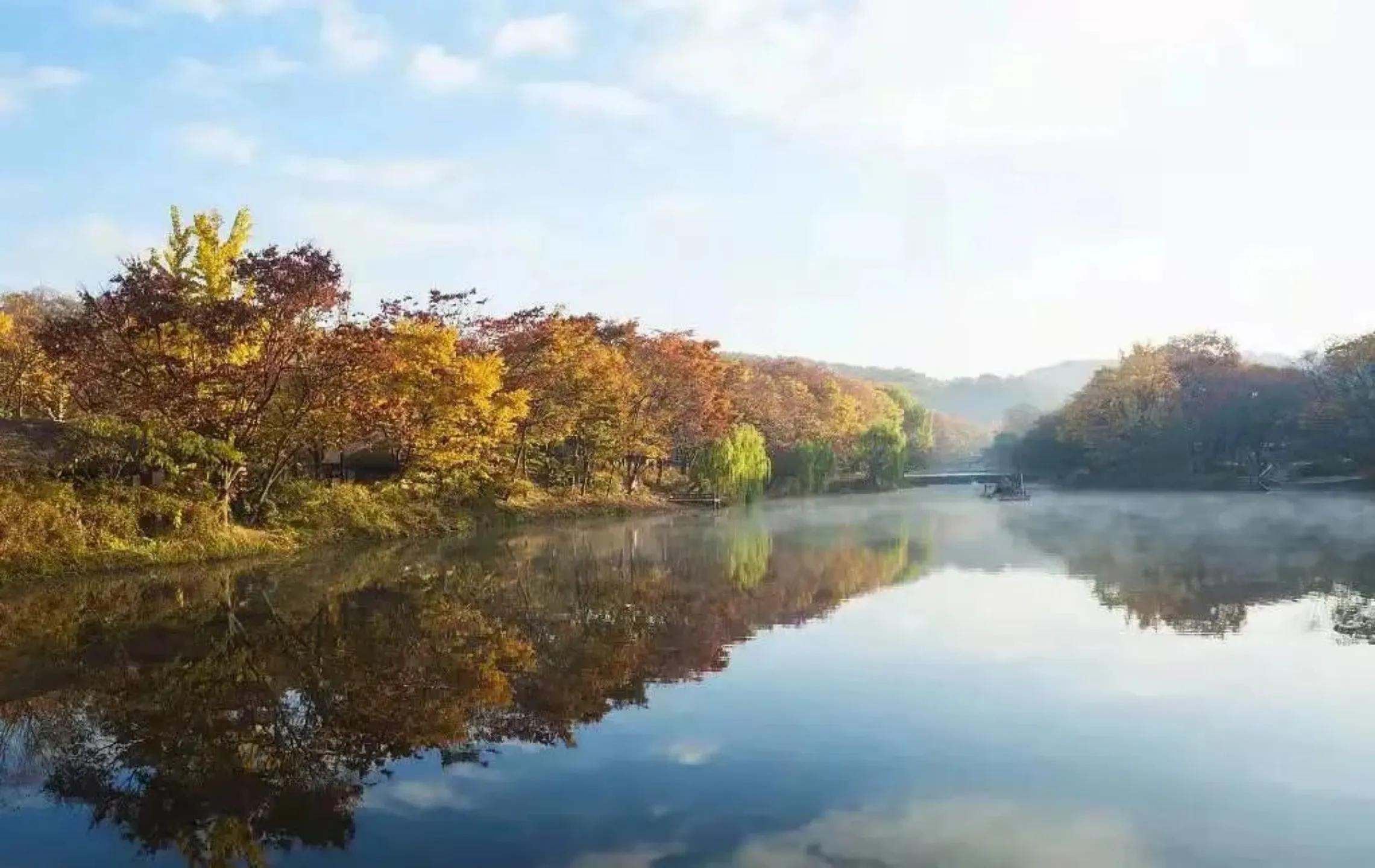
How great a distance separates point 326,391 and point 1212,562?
2090 centimetres

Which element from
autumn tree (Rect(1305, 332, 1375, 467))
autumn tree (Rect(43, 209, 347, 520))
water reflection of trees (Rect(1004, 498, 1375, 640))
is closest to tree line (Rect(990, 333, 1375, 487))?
autumn tree (Rect(1305, 332, 1375, 467))

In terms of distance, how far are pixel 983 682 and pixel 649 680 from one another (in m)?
3.67

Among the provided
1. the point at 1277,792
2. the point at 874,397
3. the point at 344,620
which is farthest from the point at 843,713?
the point at 874,397

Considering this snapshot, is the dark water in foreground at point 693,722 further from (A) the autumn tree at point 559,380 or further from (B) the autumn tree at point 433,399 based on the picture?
(A) the autumn tree at point 559,380

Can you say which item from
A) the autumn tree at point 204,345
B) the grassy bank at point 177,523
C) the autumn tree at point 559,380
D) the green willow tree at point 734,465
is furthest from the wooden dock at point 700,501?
the autumn tree at point 204,345

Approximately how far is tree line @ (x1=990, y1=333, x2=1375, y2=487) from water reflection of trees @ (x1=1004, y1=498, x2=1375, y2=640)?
20.8m

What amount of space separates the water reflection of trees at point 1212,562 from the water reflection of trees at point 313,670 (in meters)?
4.87

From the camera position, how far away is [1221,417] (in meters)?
58.3

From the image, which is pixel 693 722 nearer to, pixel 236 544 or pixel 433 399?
pixel 236 544

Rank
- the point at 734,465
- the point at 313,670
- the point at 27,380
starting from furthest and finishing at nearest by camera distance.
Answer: the point at 734,465 → the point at 27,380 → the point at 313,670

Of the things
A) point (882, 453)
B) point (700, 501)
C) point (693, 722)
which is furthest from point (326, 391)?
point (882, 453)

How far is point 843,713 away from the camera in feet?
30.9

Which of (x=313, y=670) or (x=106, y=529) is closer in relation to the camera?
(x=313, y=670)

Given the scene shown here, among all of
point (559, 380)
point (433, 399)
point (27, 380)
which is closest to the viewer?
point (433, 399)
